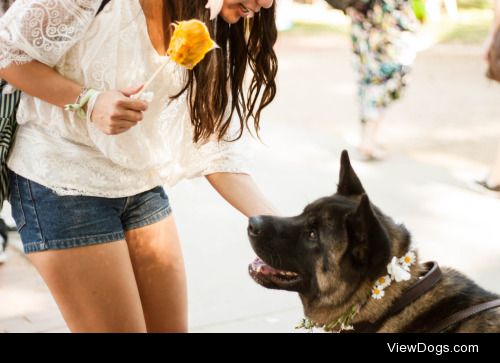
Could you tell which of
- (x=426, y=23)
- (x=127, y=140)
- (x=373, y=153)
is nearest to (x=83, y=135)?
(x=127, y=140)

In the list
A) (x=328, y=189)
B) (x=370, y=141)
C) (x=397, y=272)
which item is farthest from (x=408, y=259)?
(x=370, y=141)

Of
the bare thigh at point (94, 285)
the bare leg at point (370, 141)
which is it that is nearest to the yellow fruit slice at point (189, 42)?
the bare thigh at point (94, 285)

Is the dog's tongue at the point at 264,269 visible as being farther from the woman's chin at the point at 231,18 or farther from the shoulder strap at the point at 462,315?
the woman's chin at the point at 231,18

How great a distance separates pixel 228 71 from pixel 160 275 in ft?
2.67

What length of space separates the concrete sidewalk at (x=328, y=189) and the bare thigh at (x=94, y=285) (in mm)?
1288

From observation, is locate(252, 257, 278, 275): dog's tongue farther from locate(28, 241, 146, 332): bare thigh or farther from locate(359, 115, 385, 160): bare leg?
locate(359, 115, 385, 160): bare leg

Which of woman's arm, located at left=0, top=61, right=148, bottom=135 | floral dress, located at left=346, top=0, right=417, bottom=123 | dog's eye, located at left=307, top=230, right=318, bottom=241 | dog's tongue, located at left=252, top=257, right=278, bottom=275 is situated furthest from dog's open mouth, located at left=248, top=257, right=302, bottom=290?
floral dress, located at left=346, top=0, right=417, bottom=123

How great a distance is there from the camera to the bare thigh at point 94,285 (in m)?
2.65

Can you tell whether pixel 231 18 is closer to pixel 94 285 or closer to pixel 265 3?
pixel 265 3

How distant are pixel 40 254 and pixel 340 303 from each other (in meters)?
1.08

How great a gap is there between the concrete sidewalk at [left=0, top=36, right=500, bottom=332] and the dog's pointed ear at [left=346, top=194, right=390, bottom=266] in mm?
625

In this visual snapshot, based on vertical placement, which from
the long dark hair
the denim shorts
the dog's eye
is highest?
the long dark hair

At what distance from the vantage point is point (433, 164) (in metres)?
7.29

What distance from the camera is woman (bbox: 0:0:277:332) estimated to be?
2.53 meters
